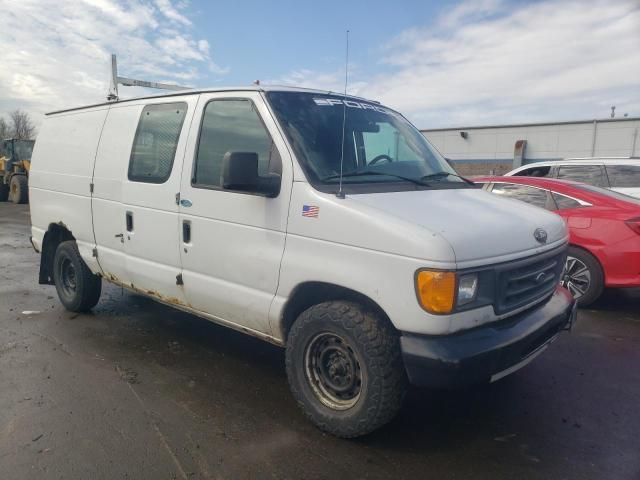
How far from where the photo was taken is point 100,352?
14.6ft

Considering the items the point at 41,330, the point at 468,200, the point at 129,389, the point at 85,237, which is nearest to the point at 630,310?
the point at 468,200

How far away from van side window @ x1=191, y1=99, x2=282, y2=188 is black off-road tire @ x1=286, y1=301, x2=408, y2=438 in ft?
3.46

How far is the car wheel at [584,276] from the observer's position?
5719 millimetres

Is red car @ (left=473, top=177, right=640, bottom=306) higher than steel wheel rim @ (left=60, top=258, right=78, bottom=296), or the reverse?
red car @ (left=473, top=177, right=640, bottom=306)

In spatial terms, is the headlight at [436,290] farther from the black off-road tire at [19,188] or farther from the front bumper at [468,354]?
the black off-road tire at [19,188]

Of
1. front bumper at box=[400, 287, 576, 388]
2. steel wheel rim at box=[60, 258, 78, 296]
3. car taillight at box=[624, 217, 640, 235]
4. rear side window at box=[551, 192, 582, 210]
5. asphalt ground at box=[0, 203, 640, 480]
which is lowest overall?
asphalt ground at box=[0, 203, 640, 480]

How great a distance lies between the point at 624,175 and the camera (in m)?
8.23

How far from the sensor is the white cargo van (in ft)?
8.76

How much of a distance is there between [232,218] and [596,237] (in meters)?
4.40

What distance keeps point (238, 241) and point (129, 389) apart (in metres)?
1.43

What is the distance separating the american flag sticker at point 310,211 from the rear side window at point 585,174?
698 centimetres

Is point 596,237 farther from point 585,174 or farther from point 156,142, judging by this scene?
point 156,142

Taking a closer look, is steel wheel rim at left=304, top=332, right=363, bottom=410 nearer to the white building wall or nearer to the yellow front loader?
the yellow front loader

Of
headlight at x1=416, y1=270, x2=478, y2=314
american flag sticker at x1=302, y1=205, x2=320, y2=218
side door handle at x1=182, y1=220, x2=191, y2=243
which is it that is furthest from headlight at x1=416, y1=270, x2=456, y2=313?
side door handle at x1=182, y1=220, x2=191, y2=243
